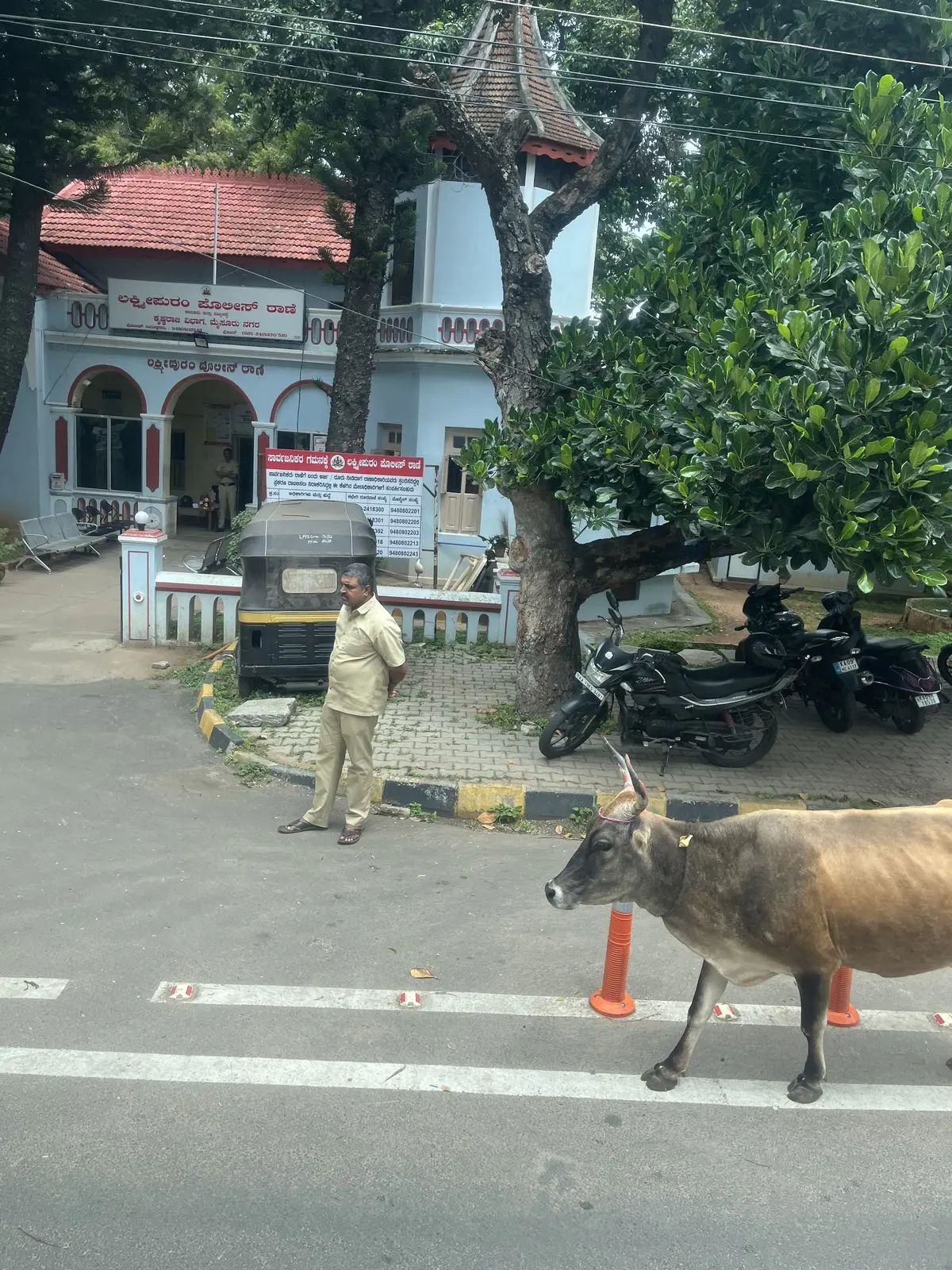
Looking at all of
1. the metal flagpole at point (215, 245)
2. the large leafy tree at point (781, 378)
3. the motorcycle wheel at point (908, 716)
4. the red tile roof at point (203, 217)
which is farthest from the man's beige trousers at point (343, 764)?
the metal flagpole at point (215, 245)

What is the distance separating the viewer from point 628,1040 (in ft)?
14.7

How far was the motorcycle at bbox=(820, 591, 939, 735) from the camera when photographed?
902cm

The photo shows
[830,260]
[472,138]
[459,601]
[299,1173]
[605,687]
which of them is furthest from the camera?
[459,601]

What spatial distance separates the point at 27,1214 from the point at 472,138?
8.10 m

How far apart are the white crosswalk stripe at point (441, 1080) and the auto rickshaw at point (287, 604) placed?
5277 millimetres

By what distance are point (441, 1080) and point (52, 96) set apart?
54.1 ft

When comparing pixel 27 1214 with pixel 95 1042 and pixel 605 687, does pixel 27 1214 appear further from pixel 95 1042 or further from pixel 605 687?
pixel 605 687

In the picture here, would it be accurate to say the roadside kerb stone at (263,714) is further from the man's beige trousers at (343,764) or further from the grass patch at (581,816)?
the grass patch at (581,816)

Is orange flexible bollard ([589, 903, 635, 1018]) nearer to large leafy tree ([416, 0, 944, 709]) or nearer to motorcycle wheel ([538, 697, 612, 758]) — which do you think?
motorcycle wheel ([538, 697, 612, 758])

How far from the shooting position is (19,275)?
15695mm

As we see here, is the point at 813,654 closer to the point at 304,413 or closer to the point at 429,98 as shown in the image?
the point at 429,98

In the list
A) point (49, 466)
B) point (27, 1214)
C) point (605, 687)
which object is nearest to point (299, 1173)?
point (27, 1214)

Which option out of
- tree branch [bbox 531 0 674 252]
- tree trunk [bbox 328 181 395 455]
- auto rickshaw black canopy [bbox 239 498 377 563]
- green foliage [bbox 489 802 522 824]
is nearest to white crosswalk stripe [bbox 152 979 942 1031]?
green foliage [bbox 489 802 522 824]

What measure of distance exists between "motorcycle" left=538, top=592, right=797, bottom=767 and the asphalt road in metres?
1.64
